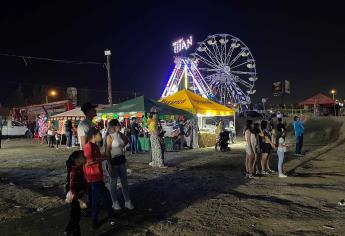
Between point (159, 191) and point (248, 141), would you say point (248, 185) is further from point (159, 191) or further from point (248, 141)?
point (159, 191)

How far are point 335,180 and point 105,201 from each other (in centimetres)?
645

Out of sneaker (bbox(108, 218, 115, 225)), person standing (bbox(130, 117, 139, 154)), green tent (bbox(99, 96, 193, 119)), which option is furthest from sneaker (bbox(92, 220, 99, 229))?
green tent (bbox(99, 96, 193, 119))

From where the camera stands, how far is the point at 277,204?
727 cm

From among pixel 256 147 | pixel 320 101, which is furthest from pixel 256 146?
pixel 320 101

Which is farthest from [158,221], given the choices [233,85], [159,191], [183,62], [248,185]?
[233,85]

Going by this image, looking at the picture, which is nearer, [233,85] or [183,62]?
[183,62]

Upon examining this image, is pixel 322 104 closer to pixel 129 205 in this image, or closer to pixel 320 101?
pixel 320 101

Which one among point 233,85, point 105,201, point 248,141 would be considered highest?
point 233,85

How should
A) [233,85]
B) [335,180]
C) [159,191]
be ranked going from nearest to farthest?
[159,191] < [335,180] < [233,85]

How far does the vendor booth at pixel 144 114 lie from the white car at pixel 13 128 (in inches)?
693

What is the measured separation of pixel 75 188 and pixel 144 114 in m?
12.0

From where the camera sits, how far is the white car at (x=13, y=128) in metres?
33.6

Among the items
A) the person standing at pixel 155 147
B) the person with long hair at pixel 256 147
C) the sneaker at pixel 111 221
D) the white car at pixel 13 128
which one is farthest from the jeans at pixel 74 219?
the white car at pixel 13 128

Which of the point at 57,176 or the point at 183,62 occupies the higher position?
the point at 183,62
